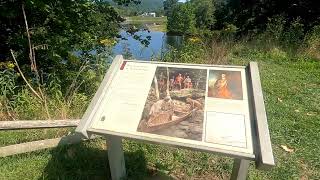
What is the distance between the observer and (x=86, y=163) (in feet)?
13.1

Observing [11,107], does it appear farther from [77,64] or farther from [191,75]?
[191,75]

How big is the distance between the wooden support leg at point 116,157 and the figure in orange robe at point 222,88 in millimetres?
997

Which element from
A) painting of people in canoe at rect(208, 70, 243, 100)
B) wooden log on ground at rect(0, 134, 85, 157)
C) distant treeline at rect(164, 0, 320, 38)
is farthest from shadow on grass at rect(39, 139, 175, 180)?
distant treeline at rect(164, 0, 320, 38)

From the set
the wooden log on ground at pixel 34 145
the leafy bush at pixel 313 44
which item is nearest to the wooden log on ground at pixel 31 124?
the wooden log on ground at pixel 34 145

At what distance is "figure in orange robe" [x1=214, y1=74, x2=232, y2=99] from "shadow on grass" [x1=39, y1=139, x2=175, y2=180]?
142cm

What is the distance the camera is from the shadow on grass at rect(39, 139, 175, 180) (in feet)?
12.4

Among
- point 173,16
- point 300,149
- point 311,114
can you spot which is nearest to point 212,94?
point 300,149

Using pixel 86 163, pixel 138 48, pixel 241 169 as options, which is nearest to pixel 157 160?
pixel 86 163

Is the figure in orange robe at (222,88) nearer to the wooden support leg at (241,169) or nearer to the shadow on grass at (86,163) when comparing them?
the wooden support leg at (241,169)

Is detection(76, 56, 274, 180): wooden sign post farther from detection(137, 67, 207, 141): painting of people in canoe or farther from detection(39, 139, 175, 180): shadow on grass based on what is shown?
detection(39, 139, 175, 180): shadow on grass

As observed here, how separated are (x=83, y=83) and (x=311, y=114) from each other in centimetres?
390

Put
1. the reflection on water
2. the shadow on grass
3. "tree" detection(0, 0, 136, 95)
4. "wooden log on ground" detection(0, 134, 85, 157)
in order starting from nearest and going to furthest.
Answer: the shadow on grass
"wooden log on ground" detection(0, 134, 85, 157)
"tree" detection(0, 0, 136, 95)
the reflection on water

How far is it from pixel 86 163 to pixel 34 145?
644 millimetres

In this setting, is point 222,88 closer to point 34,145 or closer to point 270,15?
point 34,145
